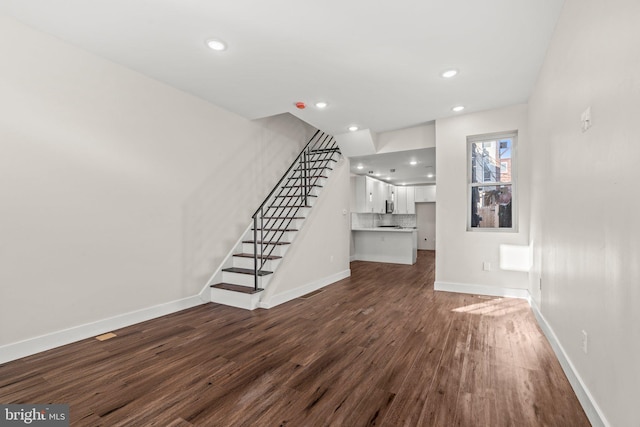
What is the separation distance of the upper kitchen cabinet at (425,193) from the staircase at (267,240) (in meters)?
5.29

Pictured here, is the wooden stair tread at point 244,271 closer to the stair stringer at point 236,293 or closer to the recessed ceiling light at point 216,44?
the stair stringer at point 236,293

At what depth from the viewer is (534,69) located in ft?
10.4

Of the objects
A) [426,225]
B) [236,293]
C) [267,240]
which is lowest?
[236,293]

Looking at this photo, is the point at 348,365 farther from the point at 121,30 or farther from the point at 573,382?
the point at 121,30

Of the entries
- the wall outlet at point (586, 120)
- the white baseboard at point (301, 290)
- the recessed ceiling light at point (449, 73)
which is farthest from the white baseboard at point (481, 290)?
the wall outlet at point (586, 120)

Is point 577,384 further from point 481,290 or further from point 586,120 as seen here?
point 481,290

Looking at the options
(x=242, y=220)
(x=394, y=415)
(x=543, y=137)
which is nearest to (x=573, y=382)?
(x=394, y=415)

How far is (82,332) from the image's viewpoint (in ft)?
Result: 9.05

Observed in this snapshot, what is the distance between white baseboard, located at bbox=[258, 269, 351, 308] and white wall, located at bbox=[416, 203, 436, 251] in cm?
604

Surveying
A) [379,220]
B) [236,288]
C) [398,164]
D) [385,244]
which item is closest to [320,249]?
[236,288]

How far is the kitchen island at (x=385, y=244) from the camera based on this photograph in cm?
737

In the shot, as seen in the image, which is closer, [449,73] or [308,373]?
[308,373]

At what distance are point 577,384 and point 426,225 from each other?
9.26 metres

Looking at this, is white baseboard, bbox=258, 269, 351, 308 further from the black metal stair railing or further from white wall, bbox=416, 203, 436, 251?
white wall, bbox=416, 203, 436, 251
